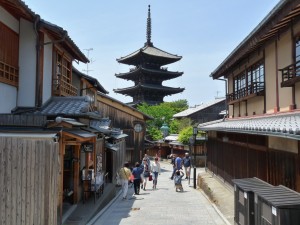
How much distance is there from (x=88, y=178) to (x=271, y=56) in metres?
8.17

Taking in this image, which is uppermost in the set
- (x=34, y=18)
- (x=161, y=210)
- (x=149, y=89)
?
(x=149, y=89)

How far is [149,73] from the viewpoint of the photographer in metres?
54.3

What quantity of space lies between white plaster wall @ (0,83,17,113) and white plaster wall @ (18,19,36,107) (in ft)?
1.04

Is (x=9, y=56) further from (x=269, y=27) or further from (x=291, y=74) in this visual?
(x=291, y=74)

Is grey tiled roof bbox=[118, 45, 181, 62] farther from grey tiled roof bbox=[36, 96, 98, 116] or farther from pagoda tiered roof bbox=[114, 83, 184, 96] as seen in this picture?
grey tiled roof bbox=[36, 96, 98, 116]

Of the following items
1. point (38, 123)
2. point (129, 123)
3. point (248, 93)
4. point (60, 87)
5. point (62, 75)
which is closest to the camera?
point (38, 123)

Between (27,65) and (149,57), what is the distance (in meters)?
43.0

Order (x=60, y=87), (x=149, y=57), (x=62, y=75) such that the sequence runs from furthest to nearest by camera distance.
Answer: (x=149, y=57)
(x=62, y=75)
(x=60, y=87)

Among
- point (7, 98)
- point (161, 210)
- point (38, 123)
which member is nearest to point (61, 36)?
point (7, 98)

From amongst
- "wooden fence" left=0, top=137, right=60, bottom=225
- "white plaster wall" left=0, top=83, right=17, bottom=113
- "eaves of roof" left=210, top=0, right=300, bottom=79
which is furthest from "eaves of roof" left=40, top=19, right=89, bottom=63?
"eaves of roof" left=210, top=0, right=300, bottom=79

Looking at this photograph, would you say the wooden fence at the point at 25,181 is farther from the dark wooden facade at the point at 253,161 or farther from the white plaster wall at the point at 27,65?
the dark wooden facade at the point at 253,161

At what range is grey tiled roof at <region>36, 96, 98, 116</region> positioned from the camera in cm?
1105

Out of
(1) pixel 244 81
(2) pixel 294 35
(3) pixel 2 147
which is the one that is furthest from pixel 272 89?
(3) pixel 2 147

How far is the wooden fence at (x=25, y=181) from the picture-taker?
284 inches
